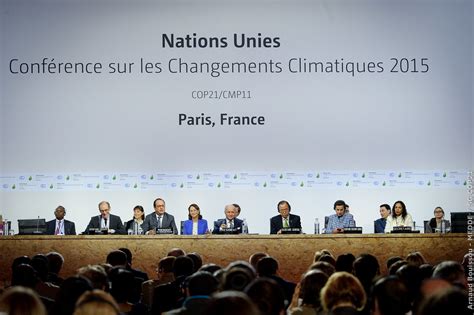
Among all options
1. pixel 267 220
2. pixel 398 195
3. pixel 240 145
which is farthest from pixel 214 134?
pixel 398 195

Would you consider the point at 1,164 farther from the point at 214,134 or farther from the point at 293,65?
the point at 293,65

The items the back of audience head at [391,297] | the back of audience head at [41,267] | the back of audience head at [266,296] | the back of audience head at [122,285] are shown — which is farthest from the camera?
the back of audience head at [41,267]

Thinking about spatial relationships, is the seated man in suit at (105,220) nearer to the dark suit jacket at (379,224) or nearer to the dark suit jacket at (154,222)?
the dark suit jacket at (154,222)

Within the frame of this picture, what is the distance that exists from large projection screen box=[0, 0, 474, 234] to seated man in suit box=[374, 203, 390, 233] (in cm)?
83

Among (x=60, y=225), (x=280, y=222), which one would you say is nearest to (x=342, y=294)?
(x=280, y=222)

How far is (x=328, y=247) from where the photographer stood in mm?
10719

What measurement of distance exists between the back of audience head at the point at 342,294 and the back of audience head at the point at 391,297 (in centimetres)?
13

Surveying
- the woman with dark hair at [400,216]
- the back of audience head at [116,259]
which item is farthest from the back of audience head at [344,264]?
the woman with dark hair at [400,216]

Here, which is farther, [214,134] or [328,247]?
[214,134]

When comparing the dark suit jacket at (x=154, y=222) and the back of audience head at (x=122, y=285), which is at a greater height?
the dark suit jacket at (x=154, y=222)

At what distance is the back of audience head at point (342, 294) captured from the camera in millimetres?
4973

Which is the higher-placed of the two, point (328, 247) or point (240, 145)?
point (240, 145)

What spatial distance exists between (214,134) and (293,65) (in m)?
1.63

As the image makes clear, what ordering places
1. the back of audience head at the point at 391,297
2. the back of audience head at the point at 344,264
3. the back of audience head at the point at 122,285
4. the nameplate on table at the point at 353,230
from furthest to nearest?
1. the nameplate on table at the point at 353,230
2. the back of audience head at the point at 344,264
3. the back of audience head at the point at 122,285
4. the back of audience head at the point at 391,297
